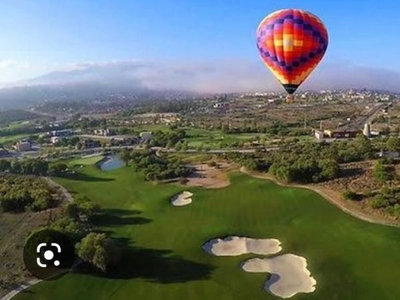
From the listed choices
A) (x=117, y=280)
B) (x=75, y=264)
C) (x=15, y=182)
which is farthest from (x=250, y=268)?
(x=15, y=182)

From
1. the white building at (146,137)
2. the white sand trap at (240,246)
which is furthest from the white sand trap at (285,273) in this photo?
the white building at (146,137)

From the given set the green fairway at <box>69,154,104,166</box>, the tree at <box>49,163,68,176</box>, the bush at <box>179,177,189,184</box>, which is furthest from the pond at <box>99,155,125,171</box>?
the bush at <box>179,177,189,184</box>

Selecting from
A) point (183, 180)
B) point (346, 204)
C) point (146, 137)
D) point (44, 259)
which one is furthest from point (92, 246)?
point (146, 137)

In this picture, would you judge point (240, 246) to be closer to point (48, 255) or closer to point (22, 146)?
point (48, 255)

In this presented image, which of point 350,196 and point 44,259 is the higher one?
point 44,259

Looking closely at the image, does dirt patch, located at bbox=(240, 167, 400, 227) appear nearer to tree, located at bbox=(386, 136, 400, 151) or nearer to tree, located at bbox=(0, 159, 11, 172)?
tree, located at bbox=(386, 136, 400, 151)

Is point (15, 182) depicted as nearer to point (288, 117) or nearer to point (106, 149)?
point (106, 149)

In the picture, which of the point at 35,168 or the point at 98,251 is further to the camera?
the point at 35,168
